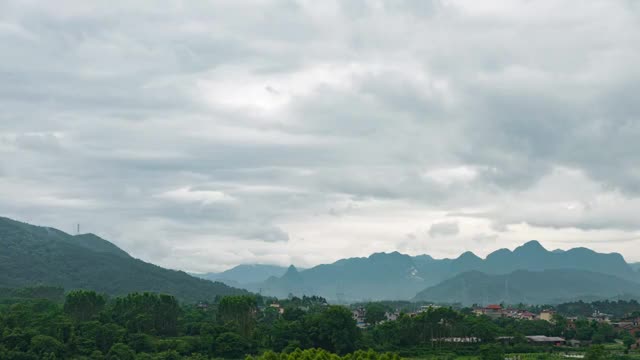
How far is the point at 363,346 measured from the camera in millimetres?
99500

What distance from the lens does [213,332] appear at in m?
96.3

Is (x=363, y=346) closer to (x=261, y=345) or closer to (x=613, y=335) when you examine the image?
(x=261, y=345)

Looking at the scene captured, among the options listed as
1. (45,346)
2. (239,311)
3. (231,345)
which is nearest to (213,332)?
(231,345)

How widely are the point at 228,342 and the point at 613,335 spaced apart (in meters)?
63.9

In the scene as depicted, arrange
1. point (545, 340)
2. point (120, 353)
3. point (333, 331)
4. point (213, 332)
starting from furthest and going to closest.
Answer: point (545, 340) → point (333, 331) → point (213, 332) → point (120, 353)

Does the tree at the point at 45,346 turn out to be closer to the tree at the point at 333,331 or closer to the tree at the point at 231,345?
the tree at the point at 231,345

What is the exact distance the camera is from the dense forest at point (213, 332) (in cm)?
8494

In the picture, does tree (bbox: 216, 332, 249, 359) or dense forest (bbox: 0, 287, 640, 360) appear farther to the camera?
tree (bbox: 216, 332, 249, 359)

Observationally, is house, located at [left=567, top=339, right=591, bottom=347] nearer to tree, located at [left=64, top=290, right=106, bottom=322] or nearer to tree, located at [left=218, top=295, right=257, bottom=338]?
tree, located at [left=218, top=295, right=257, bottom=338]

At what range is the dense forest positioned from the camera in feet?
279

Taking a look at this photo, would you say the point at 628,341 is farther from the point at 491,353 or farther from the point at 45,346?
the point at 45,346

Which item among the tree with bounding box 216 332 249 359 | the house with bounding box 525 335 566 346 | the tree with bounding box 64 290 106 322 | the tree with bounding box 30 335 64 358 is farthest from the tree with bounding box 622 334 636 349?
the tree with bounding box 64 290 106 322

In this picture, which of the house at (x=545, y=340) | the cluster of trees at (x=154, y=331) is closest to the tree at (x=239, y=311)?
the cluster of trees at (x=154, y=331)

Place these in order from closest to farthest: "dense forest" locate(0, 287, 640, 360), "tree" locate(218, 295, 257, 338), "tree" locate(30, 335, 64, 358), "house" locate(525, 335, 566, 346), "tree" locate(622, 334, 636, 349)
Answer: "tree" locate(30, 335, 64, 358)
"dense forest" locate(0, 287, 640, 360)
"tree" locate(622, 334, 636, 349)
"tree" locate(218, 295, 257, 338)
"house" locate(525, 335, 566, 346)
